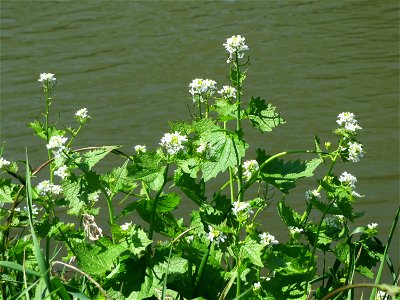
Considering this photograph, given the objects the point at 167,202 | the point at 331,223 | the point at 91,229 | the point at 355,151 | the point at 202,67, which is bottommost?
the point at 202,67

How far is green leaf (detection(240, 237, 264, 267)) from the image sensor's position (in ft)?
8.54

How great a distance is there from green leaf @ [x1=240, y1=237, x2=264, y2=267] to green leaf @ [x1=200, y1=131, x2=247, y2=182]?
0.86 ft

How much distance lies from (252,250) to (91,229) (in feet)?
5.03

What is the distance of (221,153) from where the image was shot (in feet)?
9.18

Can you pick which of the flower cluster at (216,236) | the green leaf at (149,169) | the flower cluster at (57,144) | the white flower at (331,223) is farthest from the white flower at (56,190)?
the white flower at (331,223)

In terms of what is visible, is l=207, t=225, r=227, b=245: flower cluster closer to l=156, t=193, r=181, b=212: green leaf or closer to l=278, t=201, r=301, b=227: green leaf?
Result: l=156, t=193, r=181, b=212: green leaf

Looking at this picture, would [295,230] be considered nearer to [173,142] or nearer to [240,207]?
[240,207]

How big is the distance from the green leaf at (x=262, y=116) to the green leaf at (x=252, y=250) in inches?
17.9

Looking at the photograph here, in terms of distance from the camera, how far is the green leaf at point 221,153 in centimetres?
276

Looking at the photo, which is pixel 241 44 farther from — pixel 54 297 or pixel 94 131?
pixel 94 131

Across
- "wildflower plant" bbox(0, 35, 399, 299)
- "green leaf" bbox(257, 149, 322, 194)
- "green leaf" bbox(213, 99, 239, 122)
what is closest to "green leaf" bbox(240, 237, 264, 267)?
"wildflower plant" bbox(0, 35, 399, 299)

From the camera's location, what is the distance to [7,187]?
125 inches

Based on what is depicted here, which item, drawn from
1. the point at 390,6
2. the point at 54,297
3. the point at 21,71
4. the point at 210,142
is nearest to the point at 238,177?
the point at 210,142

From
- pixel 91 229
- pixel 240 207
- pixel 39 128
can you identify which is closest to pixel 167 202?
pixel 240 207
